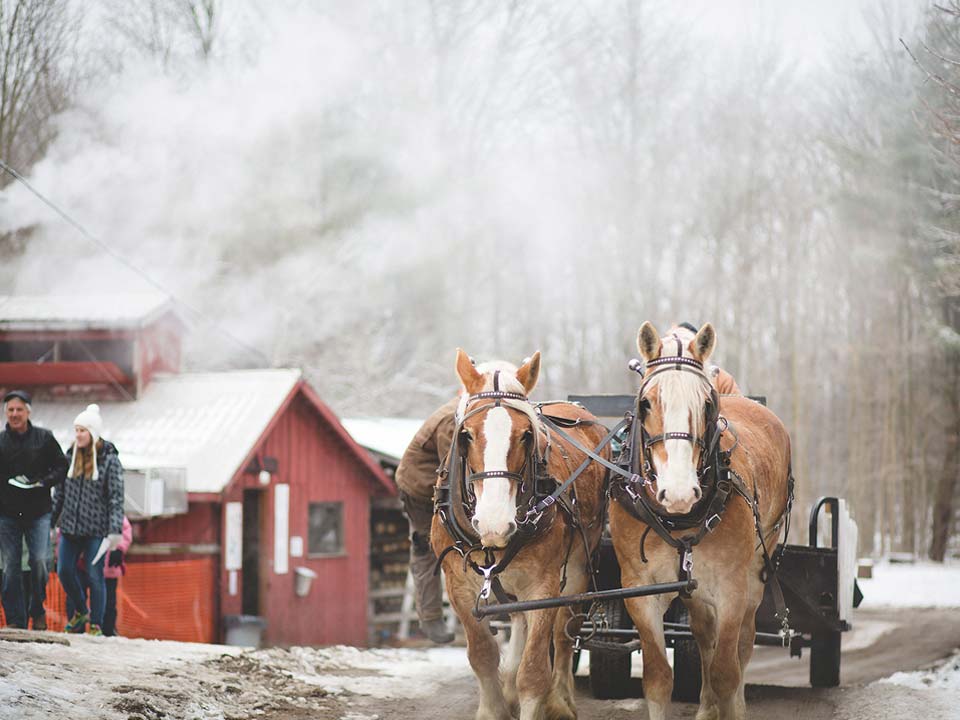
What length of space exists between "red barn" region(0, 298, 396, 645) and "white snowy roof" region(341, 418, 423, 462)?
426mm

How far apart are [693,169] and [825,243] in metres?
3.56

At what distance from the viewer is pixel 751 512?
587 cm

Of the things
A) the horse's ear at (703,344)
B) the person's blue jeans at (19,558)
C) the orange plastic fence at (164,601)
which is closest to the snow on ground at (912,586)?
the orange plastic fence at (164,601)

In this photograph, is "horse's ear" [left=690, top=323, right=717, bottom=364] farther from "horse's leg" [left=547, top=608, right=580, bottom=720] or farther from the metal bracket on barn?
"horse's leg" [left=547, top=608, right=580, bottom=720]

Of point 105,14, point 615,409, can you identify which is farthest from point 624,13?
point 615,409

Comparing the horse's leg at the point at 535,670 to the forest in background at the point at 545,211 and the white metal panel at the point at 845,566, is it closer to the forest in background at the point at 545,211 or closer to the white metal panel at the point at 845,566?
the white metal panel at the point at 845,566

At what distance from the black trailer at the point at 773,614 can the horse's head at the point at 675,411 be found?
1874 millimetres

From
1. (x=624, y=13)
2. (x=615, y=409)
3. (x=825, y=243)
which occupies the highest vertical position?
(x=624, y=13)

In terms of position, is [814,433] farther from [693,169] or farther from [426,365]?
[426,365]

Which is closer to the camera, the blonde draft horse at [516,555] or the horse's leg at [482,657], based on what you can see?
the blonde draft horse at [516,555]

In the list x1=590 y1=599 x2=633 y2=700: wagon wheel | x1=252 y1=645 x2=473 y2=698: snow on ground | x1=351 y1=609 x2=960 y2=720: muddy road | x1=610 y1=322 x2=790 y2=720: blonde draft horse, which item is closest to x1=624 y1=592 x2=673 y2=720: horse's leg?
x1=610 y1=322 x2=790 y2=720: blonde draft horse

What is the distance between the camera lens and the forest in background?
2031 cm

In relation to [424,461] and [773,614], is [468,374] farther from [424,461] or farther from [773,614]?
[773,614]

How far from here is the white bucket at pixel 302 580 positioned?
15664mm
